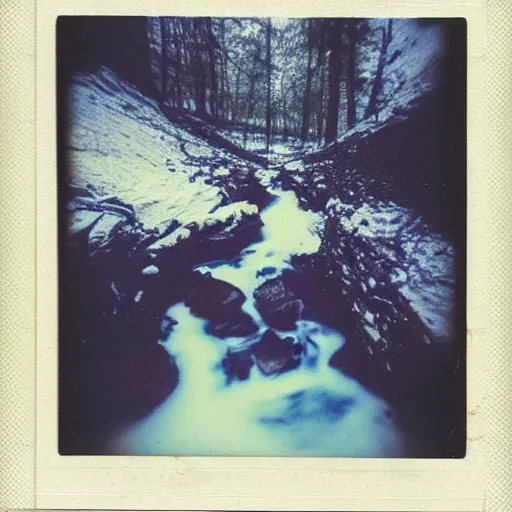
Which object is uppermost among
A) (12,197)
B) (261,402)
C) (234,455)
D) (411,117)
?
(411,117)

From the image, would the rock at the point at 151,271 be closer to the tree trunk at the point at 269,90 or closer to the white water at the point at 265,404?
the white water at the point at 265,404

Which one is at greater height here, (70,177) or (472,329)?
(70,177)

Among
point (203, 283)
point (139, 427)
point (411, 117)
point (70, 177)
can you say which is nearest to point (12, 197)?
point (70, 177)

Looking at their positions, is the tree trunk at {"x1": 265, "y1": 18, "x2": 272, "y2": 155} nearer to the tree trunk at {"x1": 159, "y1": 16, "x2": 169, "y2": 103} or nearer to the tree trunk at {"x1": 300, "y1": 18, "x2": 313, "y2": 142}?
the tree trunk at {"x1": 300, "y1": 18, "x2": 313, "y2": 142}

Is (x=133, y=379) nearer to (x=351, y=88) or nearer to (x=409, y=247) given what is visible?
(x=409, y=247)

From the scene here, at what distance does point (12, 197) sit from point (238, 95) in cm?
61

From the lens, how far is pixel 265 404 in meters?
1.54

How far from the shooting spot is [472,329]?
1.55 m

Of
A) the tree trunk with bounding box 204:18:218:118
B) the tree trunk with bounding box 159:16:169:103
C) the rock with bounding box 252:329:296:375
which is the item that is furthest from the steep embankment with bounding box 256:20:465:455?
the tree trunk with bounding box 159:16:169:103

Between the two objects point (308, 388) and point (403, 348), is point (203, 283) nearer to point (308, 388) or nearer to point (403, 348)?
point (308, 388)

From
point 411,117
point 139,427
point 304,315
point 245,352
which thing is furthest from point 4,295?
point 411,117

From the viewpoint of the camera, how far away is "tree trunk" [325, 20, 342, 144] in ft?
5.04

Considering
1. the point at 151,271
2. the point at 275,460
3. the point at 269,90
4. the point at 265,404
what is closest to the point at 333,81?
the point at 269,90

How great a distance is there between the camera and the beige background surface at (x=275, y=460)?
5.06 feet
